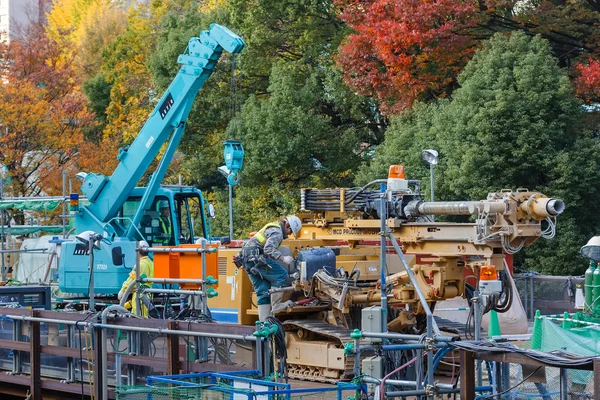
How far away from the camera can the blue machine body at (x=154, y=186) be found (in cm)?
2133

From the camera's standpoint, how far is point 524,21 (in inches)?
1033

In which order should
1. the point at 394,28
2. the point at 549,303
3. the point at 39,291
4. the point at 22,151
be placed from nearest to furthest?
the point at 39,291 → the point at 549,303 → the point at 394,28 → the point at 22,151

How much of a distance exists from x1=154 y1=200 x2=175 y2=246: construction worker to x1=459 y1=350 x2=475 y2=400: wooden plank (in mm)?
13039

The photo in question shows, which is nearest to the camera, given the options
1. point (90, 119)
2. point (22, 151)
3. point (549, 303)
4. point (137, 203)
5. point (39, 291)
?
point (39, 291)

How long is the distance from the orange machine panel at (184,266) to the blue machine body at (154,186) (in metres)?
5.84

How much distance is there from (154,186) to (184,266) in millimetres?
6823

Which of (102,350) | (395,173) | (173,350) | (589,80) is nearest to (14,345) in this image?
(102,350)

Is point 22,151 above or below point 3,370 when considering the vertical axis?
above

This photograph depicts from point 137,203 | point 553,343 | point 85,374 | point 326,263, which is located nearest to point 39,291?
point 85,374

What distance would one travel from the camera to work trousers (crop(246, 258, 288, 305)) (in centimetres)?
1495

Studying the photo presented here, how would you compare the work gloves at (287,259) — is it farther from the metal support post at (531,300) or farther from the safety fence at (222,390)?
the metal support post at (531,300)

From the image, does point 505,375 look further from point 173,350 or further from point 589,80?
point 589,80

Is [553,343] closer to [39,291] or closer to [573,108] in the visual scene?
[39,291]

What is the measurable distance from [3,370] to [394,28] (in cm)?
1396
